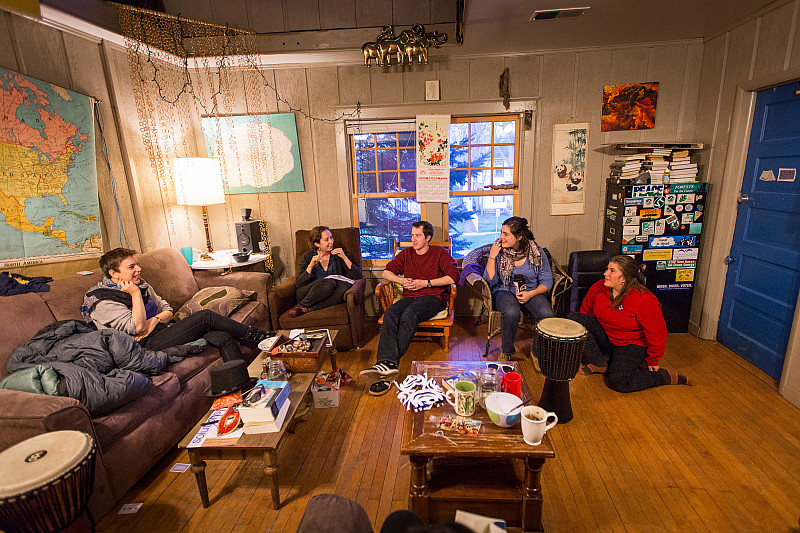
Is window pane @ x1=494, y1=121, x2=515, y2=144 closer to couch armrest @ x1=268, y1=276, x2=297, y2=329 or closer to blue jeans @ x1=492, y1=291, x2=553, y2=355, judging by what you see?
blue jeans @ x1=492, y1=291, x2=553, y2=355

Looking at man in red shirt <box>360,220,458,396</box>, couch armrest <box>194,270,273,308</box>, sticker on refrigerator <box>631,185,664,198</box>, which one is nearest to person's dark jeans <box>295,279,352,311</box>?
couch armrest <box>194,270,273,308</box>

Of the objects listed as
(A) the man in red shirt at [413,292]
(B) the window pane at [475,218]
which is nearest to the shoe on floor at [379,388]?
(A) the man in red shirt at [413,292]

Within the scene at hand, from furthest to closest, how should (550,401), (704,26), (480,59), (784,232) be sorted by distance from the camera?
(480,59) < (704,26) < (784,232) < (550,401)

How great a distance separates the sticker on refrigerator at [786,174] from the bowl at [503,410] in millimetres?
2542

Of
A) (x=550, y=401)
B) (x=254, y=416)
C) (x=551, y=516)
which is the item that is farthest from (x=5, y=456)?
(x=550, y=401)

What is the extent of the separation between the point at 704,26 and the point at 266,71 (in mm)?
3800

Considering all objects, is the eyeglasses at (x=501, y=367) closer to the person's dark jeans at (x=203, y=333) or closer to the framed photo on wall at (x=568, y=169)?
the person's dark jeans at (x=203, y=333)

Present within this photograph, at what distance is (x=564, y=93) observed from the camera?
12.0 feet

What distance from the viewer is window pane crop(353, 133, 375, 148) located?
4.02 m

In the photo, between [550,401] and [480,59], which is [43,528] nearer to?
[550,401]

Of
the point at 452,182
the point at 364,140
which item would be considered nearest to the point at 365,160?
the point at 364,140

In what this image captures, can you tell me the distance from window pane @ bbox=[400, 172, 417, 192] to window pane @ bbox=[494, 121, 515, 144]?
897mm

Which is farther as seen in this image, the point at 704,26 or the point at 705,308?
the point at 705,308

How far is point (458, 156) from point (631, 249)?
5.98ft
